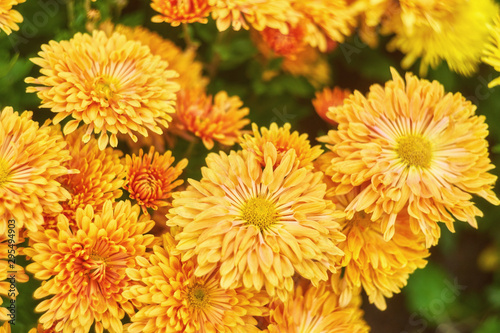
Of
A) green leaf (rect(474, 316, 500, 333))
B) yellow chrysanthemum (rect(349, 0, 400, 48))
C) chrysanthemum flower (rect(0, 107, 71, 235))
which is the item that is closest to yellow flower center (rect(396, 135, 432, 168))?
yellow chrysanthemum (rect(349, 0, 400, 48))

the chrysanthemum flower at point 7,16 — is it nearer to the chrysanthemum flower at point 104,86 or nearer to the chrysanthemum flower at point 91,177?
the chrysanthemum flower at point 104,86

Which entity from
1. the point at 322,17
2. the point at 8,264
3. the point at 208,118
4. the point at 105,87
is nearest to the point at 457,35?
the point at 322,17

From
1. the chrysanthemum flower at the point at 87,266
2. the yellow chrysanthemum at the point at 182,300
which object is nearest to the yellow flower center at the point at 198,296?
the yellow chrysanthemum at the point at 182,300

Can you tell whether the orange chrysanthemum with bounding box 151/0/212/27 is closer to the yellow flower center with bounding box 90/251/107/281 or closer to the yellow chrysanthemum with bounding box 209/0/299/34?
the yellow chrysanthemum with bounding box 209/0/299/34

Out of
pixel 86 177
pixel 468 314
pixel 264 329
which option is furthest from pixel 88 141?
pixel 468 314

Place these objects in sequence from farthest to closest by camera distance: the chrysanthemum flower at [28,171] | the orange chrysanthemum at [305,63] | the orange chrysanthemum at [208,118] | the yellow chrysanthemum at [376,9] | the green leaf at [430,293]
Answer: the green leaf at [430,293]
the orange chrysanthemum at [305,63]
the yellow chrysanthemum at [376,9]
the orange chrysanthemum at [208,118]
the chrysanthemum flower at [28,171]

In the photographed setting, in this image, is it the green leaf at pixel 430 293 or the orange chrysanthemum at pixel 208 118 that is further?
the green leaf at pixel 430 293

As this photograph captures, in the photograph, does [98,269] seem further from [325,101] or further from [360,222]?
[325,101]
